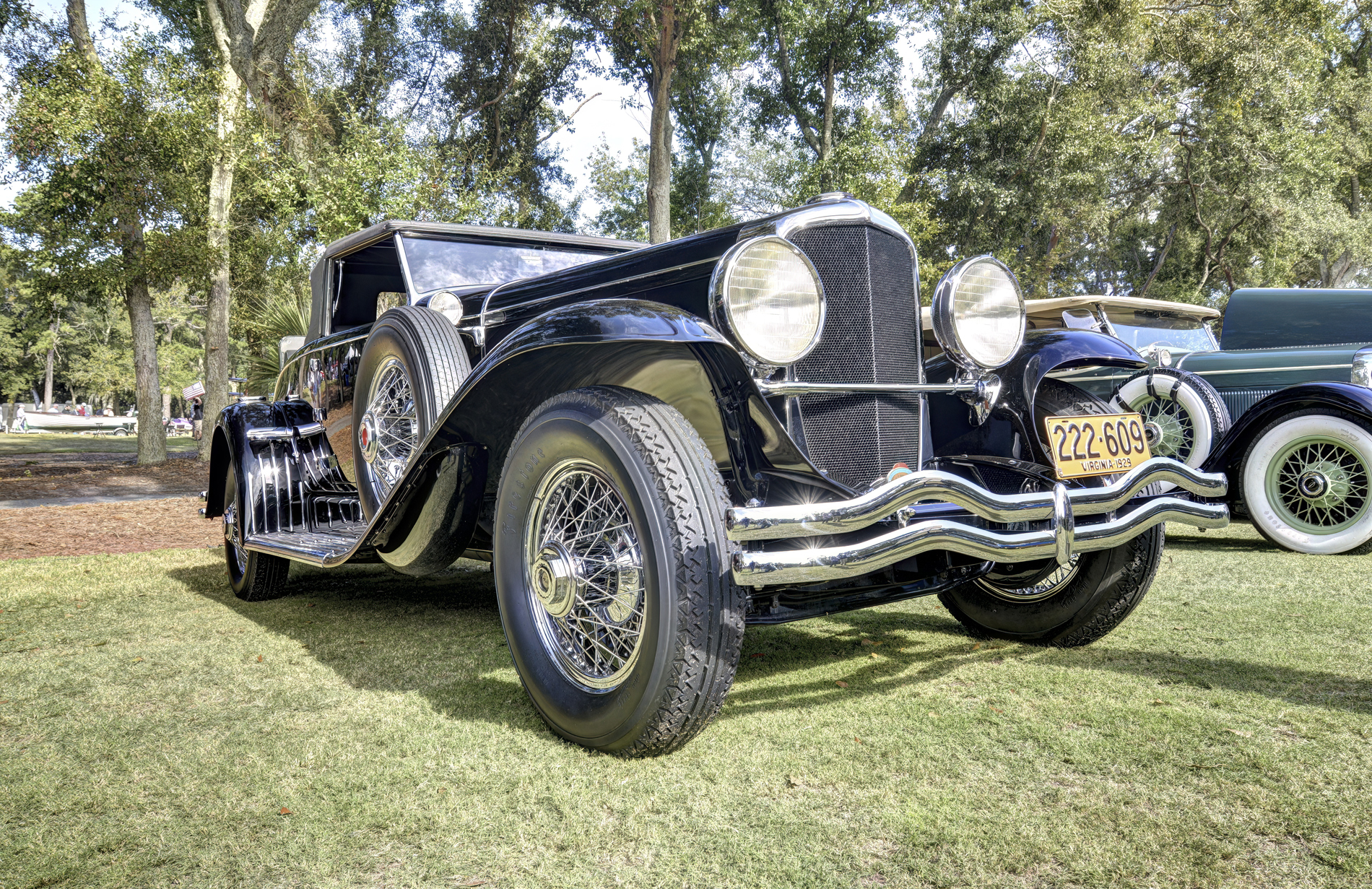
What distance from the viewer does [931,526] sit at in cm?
207

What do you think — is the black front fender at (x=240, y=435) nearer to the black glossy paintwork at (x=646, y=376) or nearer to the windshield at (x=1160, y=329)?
the black glossy paintwork at (x=646, y=376)

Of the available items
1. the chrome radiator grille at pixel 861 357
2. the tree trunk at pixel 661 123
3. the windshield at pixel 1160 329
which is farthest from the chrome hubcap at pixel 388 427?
the tree trunk at pixel 661 123

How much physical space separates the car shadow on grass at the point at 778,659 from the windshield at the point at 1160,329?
17.1 ft

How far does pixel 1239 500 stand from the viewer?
532 centimetres

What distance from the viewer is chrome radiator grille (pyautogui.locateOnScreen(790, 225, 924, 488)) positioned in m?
2.59

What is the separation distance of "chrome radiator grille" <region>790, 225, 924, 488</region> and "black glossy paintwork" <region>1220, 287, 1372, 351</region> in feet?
18.7

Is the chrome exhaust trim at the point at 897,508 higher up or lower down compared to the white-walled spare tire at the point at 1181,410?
lower down

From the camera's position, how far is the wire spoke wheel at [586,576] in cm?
221

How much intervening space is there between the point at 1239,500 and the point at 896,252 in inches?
152

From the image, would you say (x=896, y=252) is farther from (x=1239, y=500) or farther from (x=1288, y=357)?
(x=1288, y=357)

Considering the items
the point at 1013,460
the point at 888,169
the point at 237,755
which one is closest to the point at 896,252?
the point at 1013,460

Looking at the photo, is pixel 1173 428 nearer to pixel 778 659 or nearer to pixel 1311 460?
pixel 1311 460

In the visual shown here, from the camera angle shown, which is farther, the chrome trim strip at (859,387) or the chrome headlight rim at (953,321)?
the chrome headlight rim at (953,321)

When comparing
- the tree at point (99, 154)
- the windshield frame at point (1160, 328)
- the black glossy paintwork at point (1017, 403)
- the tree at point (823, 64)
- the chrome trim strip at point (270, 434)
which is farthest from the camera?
the tree at point (823, 64)
